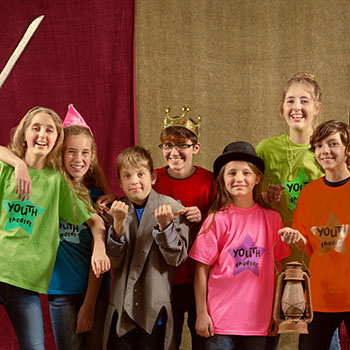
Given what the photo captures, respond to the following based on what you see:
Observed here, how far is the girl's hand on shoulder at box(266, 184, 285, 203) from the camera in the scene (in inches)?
93.7

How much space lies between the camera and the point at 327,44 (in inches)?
139

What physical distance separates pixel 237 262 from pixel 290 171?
1.90ft

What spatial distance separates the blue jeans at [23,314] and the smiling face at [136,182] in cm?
63

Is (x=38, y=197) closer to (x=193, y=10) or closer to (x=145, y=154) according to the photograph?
(x=145, y=154)

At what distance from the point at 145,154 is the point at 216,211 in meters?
0.43

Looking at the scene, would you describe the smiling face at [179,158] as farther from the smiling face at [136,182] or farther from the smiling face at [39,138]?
the smiling face at [39,138]

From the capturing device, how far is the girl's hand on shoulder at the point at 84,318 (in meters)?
2.27

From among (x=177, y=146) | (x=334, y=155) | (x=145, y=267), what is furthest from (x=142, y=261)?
(x=334, y=155)

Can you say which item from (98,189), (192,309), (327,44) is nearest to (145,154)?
(98,189)

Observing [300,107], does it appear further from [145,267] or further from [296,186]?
[145,267]

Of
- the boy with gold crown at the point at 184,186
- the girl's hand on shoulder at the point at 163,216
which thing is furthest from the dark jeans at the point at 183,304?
the girl's hand on shoulder at the point at 163,216

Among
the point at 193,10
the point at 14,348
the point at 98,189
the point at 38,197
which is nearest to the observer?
the point at 38,197

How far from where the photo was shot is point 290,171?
2.46 metres

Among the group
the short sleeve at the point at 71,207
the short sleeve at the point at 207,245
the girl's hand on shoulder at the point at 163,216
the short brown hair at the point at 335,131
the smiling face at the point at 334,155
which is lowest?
the short sleeve at the point at 207,245
